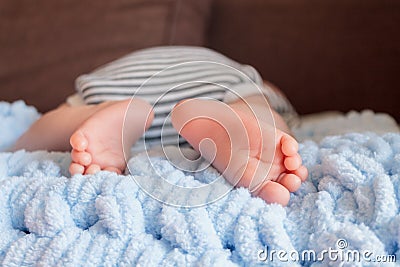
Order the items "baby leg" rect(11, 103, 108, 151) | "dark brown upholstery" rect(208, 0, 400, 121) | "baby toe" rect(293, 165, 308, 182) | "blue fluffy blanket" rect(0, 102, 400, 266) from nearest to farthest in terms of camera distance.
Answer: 1. "blue fluffy blanket" rect(0, 102, 400, 266)
2. "baby toe" rect(293, 165, 308, 182)
3. "baby leg" rect(11, 103, 108, 151)
4. "dark brown upholstery" rect(208, 0, 400, 121)

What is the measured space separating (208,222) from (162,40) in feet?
2.65

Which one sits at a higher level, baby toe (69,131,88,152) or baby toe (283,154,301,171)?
baby toe (283,154,301,171)

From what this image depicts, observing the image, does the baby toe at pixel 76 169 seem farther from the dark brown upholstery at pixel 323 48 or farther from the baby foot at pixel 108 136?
the dark brown upholstery at pixel 323 48

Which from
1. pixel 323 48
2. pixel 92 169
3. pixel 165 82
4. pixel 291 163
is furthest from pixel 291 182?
pixel 323 48

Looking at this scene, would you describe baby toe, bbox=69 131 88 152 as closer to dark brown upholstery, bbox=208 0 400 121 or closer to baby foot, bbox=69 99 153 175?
baby foot, bbox=69 99 153 175

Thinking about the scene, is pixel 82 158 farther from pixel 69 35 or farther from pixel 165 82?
pixel 69 35

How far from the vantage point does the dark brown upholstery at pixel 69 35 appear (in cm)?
128

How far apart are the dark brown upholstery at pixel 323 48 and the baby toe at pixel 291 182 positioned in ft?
2.14

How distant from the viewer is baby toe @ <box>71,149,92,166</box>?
0.68 metres

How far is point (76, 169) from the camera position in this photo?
671 millimetres

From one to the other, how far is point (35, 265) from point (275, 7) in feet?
2.97

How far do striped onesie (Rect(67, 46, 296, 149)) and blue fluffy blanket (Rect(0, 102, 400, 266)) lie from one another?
20cm

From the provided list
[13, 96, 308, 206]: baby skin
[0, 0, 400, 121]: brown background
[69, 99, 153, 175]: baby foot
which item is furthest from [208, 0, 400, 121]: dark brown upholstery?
[69, 99, 153, 175]: baby foot

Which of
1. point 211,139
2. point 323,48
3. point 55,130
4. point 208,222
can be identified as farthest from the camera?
point 323,48
